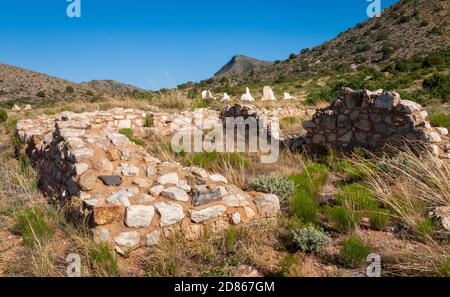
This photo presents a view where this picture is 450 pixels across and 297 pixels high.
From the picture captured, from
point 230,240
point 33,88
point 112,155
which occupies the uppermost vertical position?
point 33,88

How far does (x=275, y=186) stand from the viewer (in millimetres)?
4930

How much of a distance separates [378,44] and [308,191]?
33.9 m

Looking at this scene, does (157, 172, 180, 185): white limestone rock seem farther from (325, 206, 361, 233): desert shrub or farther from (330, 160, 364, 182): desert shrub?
(330, 160, 364, 182): desert shrub

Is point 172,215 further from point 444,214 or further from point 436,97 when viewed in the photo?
point 436,97

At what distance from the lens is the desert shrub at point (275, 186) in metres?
4.89

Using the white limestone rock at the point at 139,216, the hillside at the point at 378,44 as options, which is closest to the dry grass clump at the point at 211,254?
the white limestone rock at the point at 139,216

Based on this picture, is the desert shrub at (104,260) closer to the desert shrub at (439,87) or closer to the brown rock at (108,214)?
the brown rock at (108,214)

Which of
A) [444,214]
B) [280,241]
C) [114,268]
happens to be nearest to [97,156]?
[114,268]

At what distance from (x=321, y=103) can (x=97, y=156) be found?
449 inches

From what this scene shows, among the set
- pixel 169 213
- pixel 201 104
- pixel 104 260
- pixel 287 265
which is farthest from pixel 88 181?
pixel 201 104

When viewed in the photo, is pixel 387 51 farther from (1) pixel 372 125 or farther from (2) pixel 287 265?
(2) pixel 287 265

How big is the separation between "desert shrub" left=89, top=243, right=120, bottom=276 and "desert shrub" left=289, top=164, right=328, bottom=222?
83.3 inches

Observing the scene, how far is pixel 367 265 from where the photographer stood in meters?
3.28

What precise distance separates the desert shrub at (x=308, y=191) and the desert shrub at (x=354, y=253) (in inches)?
31.8
